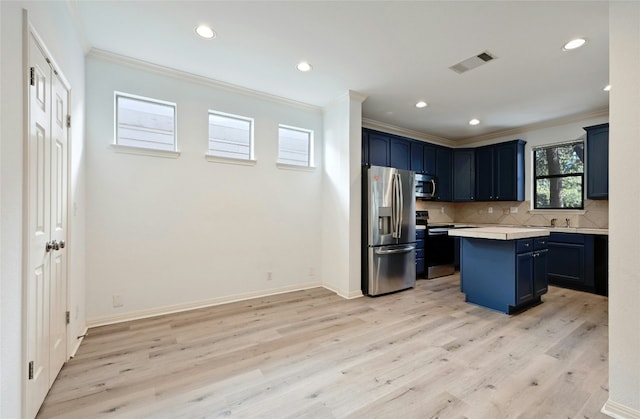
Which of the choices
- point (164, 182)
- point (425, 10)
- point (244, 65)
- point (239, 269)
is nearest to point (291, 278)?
point (239, 269)

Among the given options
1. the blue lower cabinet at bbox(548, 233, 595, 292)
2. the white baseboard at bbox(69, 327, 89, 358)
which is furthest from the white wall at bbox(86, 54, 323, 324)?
the blue lower cabinet at bbox(548, 233, 595, 292)

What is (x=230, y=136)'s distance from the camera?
12.0 ft

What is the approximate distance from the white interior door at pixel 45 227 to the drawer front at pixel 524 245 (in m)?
4.05

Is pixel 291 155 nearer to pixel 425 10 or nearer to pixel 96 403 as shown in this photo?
pixel 425 10

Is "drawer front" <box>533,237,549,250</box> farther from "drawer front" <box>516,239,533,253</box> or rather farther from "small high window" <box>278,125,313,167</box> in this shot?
"small high window" <box>278,125,313,167</box>

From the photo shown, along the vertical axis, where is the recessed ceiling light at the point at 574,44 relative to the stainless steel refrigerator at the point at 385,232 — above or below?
above

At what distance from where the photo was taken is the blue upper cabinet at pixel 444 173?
18.5 ft

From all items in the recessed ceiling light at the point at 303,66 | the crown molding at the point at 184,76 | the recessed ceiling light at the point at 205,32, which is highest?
the recessed ceiling light at the point at 205,32

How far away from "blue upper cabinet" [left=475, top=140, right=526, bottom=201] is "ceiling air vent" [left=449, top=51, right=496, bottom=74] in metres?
2.77

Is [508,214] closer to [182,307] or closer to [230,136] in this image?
[230,136]

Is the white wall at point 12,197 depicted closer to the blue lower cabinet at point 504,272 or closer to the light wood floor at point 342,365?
the light wood floor at point 342,365

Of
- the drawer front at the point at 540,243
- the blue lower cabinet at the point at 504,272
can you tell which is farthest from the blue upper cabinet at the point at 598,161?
the blue lower cabinet at the point at 504,272

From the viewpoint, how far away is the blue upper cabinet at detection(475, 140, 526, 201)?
5059mm

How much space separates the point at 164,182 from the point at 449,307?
3.66 m
